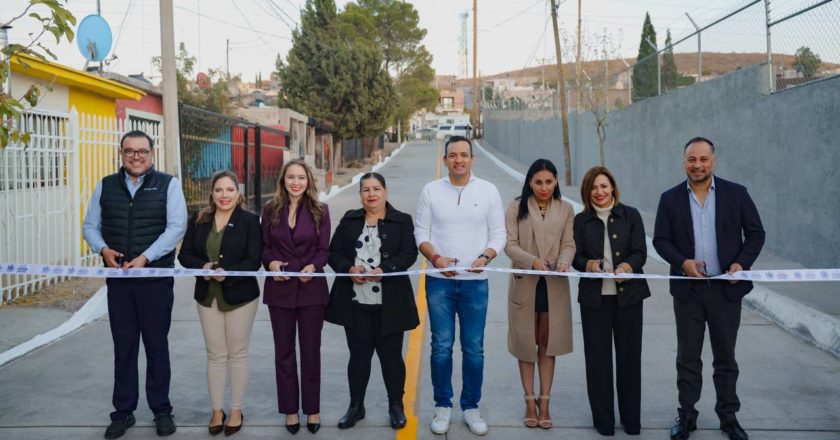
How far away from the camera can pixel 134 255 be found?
4926mm

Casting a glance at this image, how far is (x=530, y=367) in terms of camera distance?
4961 mm

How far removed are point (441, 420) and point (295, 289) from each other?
1.26m

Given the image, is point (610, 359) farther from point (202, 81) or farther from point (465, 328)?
point (202, 81)

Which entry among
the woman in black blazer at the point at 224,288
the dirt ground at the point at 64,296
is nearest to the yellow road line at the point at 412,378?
the woman in black blazer at the point at 224,288

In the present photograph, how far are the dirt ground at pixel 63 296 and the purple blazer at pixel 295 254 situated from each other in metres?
4.36

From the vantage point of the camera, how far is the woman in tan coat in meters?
4.89

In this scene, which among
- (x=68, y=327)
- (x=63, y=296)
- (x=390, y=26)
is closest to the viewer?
(x=68, y=327)

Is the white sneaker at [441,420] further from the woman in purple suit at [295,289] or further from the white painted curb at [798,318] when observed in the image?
the white painted curb at [798,318]

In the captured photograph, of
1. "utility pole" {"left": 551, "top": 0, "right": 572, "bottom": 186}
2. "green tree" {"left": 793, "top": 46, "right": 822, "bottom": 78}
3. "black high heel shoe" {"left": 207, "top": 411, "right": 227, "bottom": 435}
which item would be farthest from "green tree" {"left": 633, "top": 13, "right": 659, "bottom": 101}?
"black high heel shoe" {"left": 207, "top": 411, "right": 227, "bottom": 435}

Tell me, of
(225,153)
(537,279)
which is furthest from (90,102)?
(537,279)

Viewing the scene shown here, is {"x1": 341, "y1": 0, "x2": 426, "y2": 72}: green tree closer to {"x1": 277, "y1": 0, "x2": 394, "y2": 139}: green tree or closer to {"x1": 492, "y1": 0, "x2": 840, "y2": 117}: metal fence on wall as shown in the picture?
{"x1": 277, "y1": 0, "x2": 394, "y2": 139}: green tree

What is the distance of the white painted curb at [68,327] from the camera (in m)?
6.70

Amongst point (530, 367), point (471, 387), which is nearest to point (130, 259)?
point (471, 387)

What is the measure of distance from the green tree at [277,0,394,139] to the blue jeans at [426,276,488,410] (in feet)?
111
